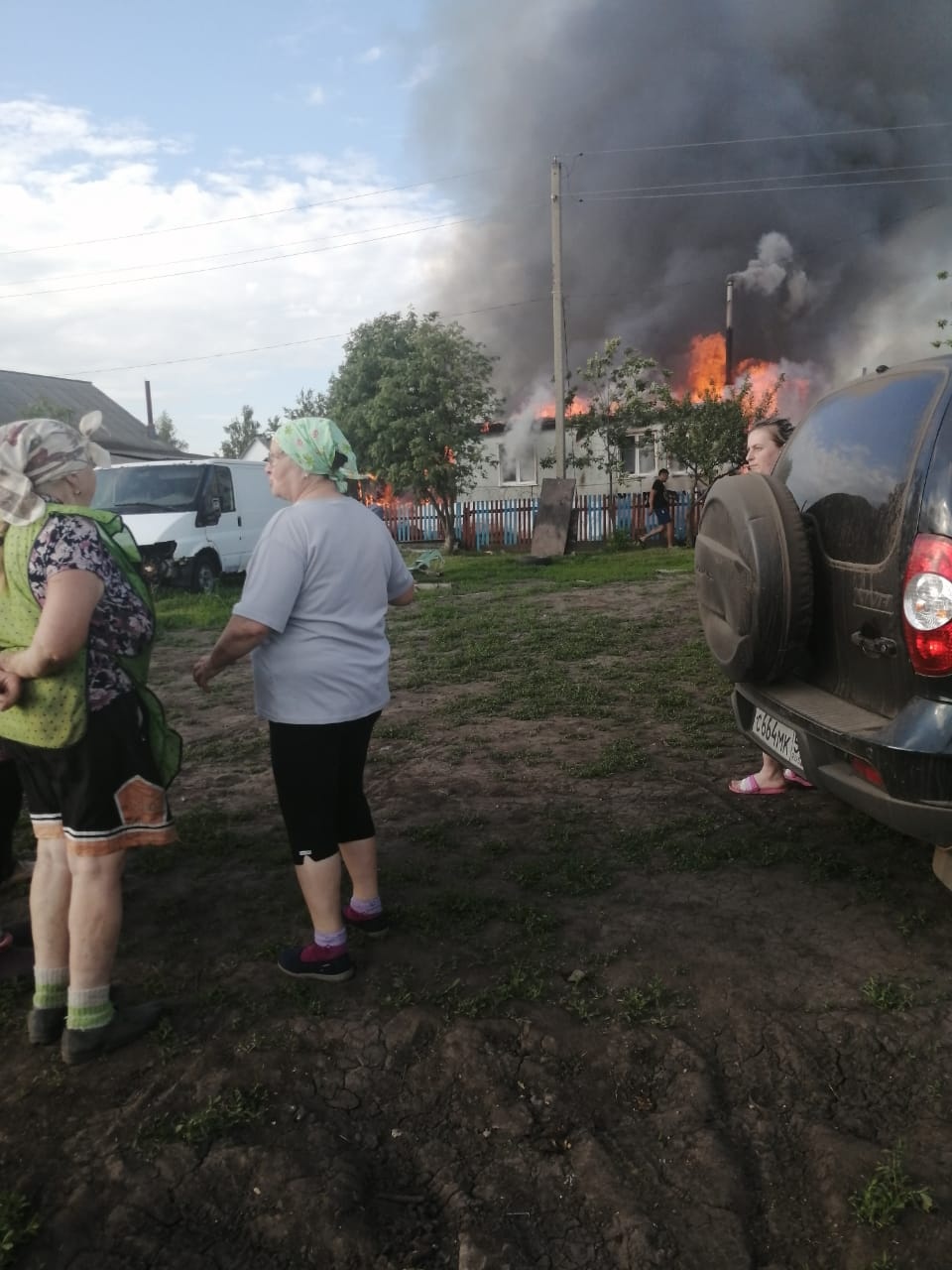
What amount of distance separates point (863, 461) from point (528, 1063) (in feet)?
7.33

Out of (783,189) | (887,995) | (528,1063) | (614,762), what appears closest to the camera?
(528,1063)

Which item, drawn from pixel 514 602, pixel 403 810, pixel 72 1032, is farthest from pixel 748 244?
pixel 72 1032

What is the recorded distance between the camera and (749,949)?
9.87 feet

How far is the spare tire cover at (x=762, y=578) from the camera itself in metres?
3.24

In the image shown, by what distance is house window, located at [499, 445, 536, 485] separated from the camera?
32094 millimetres

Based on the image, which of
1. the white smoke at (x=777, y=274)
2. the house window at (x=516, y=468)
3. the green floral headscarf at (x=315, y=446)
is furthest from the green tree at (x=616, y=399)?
the green floral headscarf at (x=315, y=446)

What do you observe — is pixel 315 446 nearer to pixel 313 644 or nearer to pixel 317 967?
pixel 313 644

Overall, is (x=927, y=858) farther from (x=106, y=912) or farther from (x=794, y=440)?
(x=106, y=912)

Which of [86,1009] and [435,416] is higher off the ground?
[435,416]

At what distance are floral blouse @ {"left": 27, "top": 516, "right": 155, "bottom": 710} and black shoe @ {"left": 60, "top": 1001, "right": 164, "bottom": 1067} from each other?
2.99 feet

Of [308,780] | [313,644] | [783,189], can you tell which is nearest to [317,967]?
[308,780]

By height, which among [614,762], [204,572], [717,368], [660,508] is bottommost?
[614,762]

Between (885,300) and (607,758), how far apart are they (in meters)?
32.6

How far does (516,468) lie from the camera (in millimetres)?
32625
